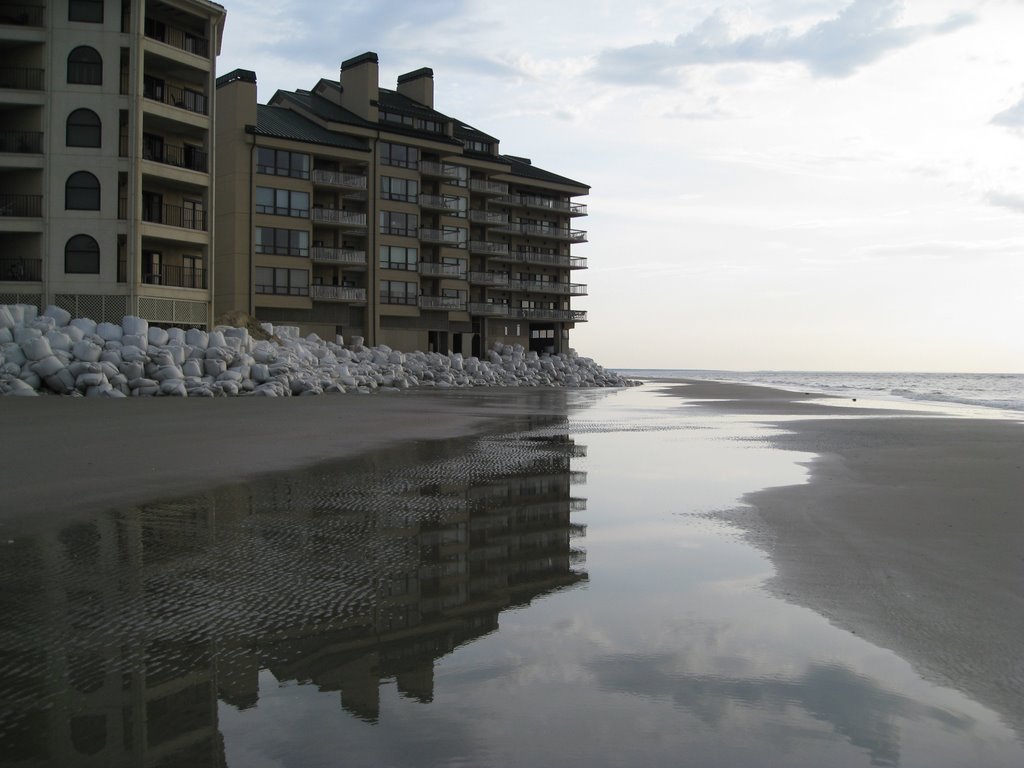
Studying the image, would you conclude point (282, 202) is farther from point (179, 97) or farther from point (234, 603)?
point (234, 603)

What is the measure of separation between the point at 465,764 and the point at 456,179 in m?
69.3

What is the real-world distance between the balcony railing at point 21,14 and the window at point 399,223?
93.6 feet

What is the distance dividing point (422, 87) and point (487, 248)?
A: 14.3m

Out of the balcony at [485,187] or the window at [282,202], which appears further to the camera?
the balcony at [485,187]

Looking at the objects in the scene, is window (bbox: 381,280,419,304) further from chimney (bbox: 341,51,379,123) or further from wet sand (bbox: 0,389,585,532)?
wet sand (bbox: 0,389,585,532)

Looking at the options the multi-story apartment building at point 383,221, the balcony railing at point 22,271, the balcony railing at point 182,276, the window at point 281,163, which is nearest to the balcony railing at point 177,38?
the balcony railing at point 182,276

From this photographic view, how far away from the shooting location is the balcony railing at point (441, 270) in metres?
67.2

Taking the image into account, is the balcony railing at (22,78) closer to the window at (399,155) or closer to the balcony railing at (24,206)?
the balcony railing at (24,206)

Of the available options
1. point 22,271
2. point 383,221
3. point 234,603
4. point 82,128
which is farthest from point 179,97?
point 234,603

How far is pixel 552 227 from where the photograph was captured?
82000mm

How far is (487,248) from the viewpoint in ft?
243

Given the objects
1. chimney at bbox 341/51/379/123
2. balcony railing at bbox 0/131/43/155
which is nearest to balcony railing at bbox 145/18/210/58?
balcony railing at bbox 0/131/43/155

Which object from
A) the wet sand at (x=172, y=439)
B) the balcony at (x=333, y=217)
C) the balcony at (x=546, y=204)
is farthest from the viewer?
the balcony at (x=546, y=204)

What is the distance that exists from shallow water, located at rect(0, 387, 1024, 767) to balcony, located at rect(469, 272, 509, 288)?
213ft
